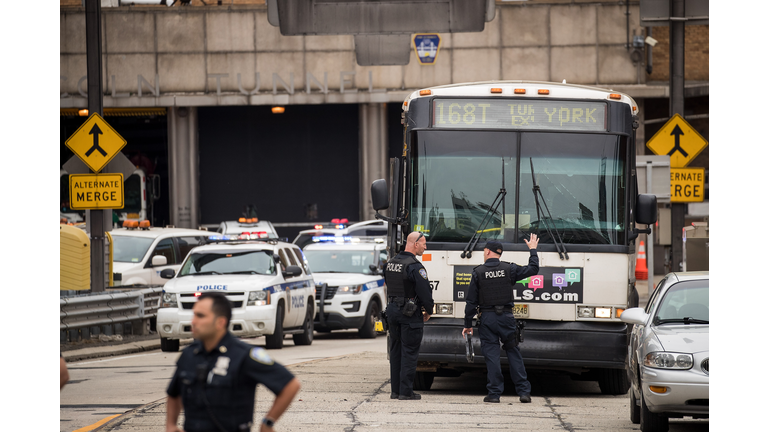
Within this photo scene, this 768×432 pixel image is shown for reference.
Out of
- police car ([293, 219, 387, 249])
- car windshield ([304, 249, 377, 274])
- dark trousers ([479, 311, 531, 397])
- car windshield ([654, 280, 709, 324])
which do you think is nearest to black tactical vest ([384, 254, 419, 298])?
dark trousers ([479, 311, 531, 397])

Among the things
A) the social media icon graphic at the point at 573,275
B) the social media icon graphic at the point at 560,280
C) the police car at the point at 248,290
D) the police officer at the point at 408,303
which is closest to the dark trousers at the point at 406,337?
the police officer at the point at 408,303

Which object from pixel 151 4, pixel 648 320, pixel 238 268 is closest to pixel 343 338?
pixel 238 268

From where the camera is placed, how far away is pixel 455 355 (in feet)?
37.7

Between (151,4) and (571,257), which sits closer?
(571,257)

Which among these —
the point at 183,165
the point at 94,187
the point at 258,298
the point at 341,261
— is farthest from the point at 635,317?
the point at 183,165

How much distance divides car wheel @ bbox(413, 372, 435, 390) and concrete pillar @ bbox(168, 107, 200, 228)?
2729 centimetres

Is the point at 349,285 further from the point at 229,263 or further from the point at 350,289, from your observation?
the point at 229,263

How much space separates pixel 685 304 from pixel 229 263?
411 inches

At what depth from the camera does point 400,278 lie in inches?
436

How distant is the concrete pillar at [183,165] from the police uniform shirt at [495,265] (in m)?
29.0

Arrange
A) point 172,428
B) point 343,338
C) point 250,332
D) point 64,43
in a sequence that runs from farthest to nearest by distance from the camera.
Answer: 1. point 64,43
2. point 343,338
3. point 250,332
4. point 172,428

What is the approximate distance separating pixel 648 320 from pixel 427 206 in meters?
3.14

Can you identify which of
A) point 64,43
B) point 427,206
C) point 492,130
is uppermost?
point 64,43

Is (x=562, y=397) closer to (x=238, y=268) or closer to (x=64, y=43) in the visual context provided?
(x=238, y=268)
